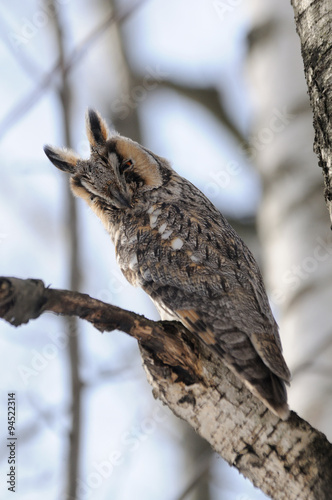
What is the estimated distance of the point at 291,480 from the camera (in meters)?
1.59

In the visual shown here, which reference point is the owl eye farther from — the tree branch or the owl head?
the tree branch

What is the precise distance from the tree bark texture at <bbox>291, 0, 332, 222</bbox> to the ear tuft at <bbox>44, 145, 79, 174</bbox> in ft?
4.55

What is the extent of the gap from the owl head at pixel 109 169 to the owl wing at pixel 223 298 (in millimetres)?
365

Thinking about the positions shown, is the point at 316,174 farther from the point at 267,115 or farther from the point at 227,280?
the point at 227,280

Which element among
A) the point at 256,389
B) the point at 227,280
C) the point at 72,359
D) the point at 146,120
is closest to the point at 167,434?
the point at 72,359

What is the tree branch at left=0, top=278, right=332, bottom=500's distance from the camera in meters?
1.54

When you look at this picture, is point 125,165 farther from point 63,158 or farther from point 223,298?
point 223,298

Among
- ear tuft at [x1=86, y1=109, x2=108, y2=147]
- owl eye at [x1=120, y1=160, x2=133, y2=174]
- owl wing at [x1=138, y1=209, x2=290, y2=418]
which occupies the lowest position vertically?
owl wing at [x1=138, y1=209, x2=290, y2=418]

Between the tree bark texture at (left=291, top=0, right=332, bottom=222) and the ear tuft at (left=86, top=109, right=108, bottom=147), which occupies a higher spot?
the ear tuft at (left=86, top=109, right=108, bottom=147)

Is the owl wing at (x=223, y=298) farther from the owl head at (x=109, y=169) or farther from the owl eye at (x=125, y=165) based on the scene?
the owl eye at (x=125, y=165)

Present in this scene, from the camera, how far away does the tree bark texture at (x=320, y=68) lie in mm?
1838

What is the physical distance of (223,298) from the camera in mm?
2062

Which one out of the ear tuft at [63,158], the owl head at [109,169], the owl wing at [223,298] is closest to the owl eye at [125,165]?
the owl head at [109,169]

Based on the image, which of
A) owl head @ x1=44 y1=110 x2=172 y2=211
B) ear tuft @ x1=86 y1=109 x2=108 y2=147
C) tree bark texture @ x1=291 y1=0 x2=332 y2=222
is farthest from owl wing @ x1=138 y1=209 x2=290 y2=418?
ear tuft @ x1=86 y1=109 x2=108 y2=147
